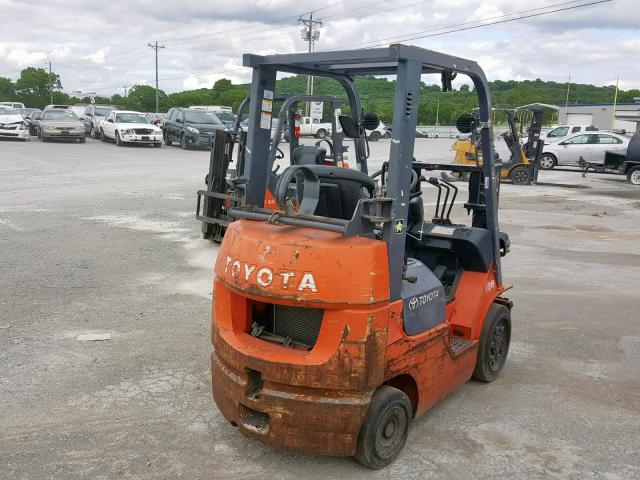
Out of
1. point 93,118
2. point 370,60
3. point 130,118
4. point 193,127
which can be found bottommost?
point 193,127

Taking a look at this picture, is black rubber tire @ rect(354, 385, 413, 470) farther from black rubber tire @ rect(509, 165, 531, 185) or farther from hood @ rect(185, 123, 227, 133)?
hood @ rect(185, 123, 227, 133)

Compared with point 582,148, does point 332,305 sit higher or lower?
lower

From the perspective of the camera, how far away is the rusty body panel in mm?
3377

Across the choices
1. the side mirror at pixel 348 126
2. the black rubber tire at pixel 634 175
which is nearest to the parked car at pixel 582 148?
the black rubber tire at pixel 634 175

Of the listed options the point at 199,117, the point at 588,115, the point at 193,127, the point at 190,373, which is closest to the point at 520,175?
the point at 193,127

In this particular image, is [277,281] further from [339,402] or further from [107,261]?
[107,261]

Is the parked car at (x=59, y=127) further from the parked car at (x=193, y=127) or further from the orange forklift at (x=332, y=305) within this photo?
the orange forklift at (x=332, y=305)

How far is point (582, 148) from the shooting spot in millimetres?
24625

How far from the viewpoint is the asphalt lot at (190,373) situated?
3805 millimetres

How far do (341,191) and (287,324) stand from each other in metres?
0.91

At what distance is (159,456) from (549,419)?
8.81ft

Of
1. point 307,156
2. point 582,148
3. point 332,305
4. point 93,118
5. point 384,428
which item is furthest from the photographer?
point 93,118

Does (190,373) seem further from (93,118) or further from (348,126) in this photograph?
(93,118)

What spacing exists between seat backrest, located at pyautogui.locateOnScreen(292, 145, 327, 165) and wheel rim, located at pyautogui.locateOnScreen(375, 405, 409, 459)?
5.01 metres
